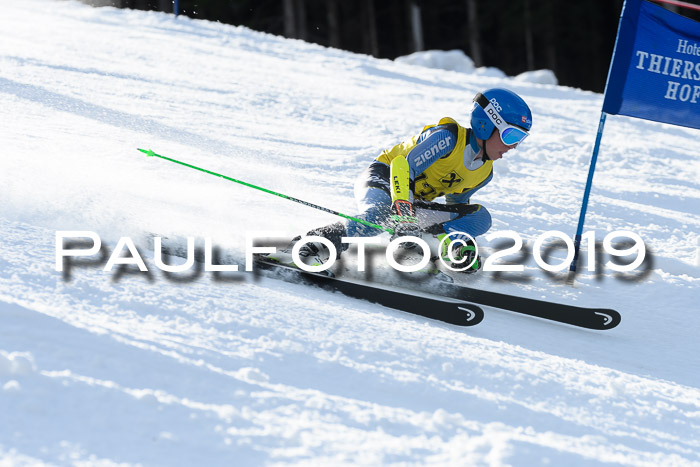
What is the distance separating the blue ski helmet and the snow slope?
92cm

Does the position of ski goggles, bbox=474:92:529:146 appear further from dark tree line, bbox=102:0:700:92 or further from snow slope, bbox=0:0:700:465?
dark tree line, bbox=102:0:700:92

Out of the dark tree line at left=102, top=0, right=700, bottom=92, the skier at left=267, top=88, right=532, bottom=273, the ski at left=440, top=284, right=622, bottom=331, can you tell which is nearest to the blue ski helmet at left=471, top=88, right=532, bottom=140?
the skier at left=267, top=88, right=532, bottom=273

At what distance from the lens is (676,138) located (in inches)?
369

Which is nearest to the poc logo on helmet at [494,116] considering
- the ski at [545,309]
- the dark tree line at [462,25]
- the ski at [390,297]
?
the ski at [545,309]

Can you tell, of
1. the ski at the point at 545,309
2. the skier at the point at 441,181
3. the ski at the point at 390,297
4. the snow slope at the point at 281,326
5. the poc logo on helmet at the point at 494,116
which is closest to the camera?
the snow slope at the point at 281,326

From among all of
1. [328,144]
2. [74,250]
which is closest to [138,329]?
[74,250]

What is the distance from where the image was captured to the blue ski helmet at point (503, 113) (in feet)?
13.8

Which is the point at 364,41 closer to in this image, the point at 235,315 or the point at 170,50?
the point at 170,50

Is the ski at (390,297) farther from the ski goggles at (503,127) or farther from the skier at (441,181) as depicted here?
the ski goggles at (503,127)

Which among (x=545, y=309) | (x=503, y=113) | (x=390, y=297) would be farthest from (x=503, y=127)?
(x=390, y=297)

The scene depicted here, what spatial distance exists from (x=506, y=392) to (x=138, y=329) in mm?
1410

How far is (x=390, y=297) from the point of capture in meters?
3.73

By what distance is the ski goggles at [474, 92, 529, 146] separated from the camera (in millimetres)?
4234

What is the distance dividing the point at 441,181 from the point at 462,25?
86.1 feet
